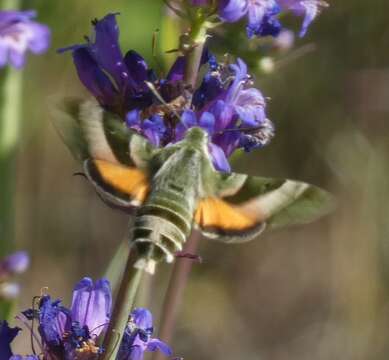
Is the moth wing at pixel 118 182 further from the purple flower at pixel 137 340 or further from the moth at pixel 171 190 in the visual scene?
the purple flower at pixel 137 340

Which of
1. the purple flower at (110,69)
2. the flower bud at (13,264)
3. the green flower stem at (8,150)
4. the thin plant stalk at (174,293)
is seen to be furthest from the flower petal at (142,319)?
the green flower stem at (8,150)

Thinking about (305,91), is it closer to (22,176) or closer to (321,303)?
(321,303)

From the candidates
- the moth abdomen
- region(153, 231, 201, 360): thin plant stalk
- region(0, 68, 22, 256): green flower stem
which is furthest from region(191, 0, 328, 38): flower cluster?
region(0, 68, 22, 256): green flower stem

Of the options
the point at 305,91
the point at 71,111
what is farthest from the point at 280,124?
the point at 71,111

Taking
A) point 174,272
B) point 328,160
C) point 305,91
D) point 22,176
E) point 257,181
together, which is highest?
point 305,91

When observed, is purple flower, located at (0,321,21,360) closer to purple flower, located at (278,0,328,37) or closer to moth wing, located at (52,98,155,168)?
moth wing, located at (52,98,155,168)

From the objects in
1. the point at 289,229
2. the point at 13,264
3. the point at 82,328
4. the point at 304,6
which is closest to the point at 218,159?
the point at 82,328
